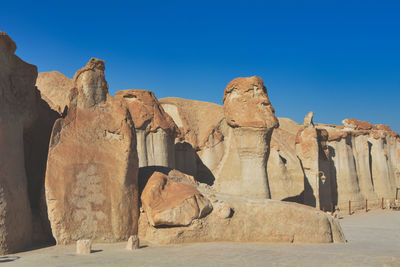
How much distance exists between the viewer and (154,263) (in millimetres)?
5762

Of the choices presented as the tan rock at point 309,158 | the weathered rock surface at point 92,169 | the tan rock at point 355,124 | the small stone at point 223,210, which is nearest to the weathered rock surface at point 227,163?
the tan rock at point 309,158

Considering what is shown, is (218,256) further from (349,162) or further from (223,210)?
(349,162)

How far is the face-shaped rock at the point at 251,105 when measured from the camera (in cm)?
1241

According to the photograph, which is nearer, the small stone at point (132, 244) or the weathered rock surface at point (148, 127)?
the small stone at point (132, 244)

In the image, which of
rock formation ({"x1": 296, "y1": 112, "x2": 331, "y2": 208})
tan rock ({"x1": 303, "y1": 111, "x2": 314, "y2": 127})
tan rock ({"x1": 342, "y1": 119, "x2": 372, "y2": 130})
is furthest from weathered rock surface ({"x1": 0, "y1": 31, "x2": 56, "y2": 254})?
tan rock ({"x1": 342, "y1": 119, "x2": 372, "y2": 130})

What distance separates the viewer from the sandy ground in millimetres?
5828

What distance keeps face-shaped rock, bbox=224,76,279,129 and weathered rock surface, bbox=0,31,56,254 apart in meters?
5.79

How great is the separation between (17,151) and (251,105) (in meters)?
7.03

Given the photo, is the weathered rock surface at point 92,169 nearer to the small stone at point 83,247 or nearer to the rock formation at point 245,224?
the rock formation at point 245,224

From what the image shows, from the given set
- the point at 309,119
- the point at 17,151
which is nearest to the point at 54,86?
the point at 309,119

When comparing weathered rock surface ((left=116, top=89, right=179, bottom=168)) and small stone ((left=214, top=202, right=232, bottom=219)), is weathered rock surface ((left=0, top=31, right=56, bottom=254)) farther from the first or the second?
weathered rock surface ((left=116, top=89, right=179, bottom=168))

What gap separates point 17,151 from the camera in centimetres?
718

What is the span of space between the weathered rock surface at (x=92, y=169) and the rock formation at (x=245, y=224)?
0.54 m

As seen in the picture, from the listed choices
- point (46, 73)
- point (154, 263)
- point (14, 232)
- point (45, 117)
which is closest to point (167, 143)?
point (45, 117)
